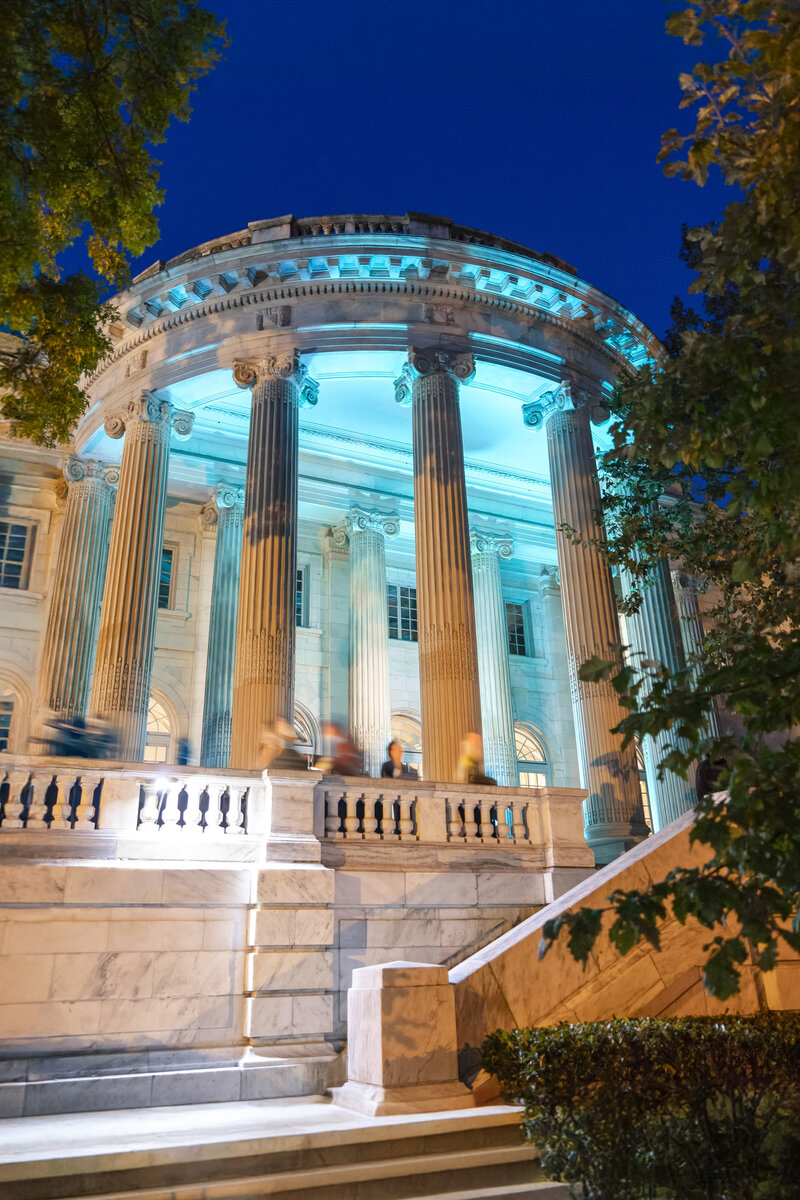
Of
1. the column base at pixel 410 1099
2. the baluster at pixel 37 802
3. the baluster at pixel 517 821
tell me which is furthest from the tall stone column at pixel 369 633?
the column base at pixel 410 1099

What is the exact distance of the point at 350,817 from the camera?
13.4m

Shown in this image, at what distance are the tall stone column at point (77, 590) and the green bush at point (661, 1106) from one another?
15.7m

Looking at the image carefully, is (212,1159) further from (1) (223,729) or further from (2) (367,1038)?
(1) (223,729)

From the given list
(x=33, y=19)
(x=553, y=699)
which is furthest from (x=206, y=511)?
(x=33, y=19)

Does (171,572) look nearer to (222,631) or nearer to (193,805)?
(222,631)

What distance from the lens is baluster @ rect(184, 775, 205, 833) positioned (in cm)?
1254

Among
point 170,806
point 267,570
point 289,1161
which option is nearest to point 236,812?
point 170,806

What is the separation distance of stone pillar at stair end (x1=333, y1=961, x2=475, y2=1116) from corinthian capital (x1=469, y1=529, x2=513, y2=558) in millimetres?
20610

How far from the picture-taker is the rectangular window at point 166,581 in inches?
1027

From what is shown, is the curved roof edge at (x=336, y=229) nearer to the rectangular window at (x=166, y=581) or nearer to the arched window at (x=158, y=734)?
the rectangular window at (x=166, y=581)

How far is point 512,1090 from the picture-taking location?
25.7 feet

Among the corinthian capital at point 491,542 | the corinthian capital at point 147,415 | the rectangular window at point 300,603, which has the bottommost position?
the rectangular window at point 300,603

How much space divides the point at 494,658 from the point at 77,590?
11865mm

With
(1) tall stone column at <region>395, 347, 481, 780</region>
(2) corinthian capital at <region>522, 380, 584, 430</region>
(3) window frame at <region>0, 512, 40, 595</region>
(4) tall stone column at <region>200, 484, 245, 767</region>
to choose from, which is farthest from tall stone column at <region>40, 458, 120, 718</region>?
(2) corinthian capital at <region>522, 380, 584, 430</region>
